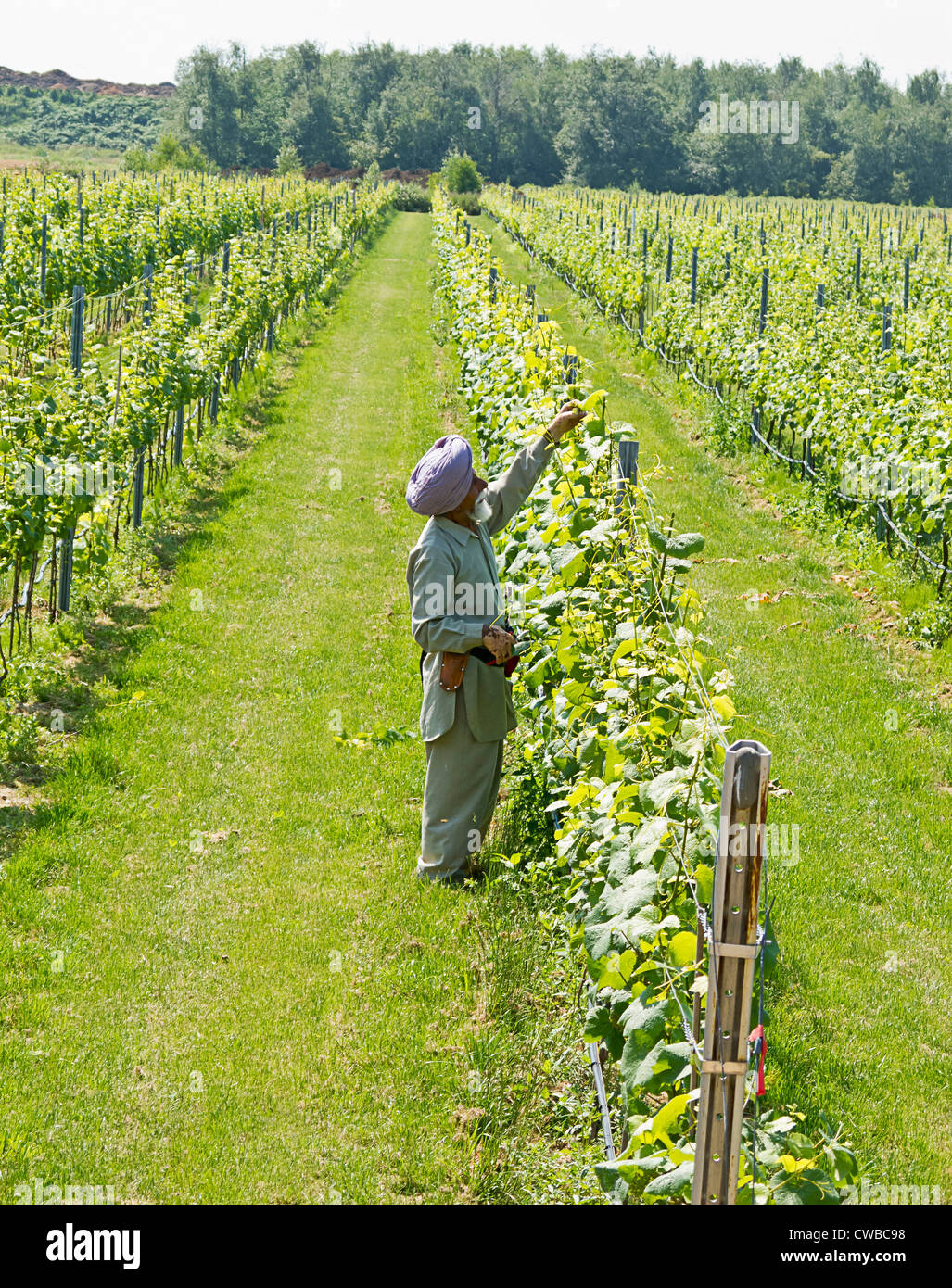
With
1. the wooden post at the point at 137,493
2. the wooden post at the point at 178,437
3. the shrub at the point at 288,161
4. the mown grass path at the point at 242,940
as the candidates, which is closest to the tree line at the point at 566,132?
the shrub at the point at 288,161

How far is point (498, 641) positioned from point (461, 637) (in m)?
0.15

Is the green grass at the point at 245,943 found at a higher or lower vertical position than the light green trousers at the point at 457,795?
lower

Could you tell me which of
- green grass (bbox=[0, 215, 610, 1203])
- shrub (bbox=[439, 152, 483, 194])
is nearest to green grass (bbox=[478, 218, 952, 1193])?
green grass (bbox=[0, 215, 610, 1203])

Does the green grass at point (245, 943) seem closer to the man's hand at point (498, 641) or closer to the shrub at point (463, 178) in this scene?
the man's hand at point (498, 641)

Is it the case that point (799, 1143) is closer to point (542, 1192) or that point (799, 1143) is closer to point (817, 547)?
point (542, 1192)

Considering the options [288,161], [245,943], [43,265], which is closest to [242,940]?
[245,943]

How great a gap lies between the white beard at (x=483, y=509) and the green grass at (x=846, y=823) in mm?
931

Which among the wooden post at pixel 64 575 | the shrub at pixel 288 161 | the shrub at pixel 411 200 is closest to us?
the wooden post at pixel 64 575

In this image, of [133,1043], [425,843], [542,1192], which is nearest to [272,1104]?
[133,1043]

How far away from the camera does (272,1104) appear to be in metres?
3.50

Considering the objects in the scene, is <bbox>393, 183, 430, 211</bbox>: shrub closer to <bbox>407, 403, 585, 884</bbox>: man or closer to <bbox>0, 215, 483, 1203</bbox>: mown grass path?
<bbox>0, 215, 483, 1203</bbox>: mown grass path

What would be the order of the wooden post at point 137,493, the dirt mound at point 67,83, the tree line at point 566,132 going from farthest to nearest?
the dirt mound at point 67,83 < the tree line at point 566,132 < the wooden post at point 137,493

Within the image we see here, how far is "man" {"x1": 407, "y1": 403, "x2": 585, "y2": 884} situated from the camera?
4258 mm

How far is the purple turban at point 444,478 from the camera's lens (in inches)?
166
